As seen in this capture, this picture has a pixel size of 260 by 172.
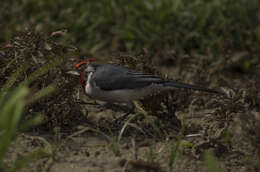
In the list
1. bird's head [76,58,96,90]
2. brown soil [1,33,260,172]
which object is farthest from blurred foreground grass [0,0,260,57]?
bird's head [76,58,96,90]

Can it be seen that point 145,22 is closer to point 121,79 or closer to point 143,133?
point 121,79

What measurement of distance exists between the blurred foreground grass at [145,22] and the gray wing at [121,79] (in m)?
1.85

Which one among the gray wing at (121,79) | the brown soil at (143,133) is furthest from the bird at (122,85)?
the brown soil at (143,133)

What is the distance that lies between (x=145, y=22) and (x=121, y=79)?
2445mm

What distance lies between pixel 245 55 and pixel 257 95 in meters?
1.39

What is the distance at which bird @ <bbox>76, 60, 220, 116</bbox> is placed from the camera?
11.8ft

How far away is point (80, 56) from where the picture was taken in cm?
396

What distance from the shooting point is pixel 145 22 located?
19.2 ft

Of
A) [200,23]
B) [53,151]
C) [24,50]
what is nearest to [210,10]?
[200,23]

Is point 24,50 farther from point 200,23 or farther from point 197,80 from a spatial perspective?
point 200,23

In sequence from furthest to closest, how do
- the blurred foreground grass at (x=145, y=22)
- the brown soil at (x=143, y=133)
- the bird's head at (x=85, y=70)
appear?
the blurred foreground grass at (x=145, y=22)
the bird's head at (x=85, y=70)
the brown soil at (x=143, y=133)

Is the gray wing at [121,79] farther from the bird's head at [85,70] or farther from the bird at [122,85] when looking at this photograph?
the bird's head at [85,70]

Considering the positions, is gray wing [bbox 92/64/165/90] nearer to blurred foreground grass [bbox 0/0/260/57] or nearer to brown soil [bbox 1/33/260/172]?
brown soil [bbox 1/33/260/172]

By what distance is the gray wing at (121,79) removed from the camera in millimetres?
3600
